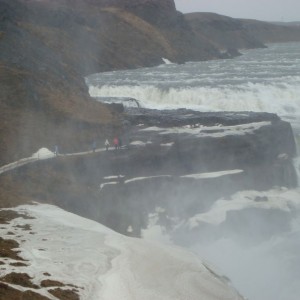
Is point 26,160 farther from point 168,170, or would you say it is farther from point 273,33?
point 273,33

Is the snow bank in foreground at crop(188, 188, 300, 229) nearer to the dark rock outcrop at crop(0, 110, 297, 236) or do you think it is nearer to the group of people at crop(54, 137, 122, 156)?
the dark rock outcrop at crop(0, 110, 297, 236)

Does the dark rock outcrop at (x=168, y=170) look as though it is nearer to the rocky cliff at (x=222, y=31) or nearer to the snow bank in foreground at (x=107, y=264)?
the snow bank in foreground at (x=107, y=264)

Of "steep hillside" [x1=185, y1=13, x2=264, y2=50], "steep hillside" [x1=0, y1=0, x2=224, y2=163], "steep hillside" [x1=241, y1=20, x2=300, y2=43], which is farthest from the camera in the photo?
"steep hillside" [x1=241, y1=20, x2=300, y2=43]

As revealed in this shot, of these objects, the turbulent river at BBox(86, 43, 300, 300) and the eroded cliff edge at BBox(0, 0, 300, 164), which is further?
the eroded cliff edge at BBox(0, 0, 300, 164)

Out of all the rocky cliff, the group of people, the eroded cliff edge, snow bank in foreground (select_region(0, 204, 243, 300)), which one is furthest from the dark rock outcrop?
the rocky cliff

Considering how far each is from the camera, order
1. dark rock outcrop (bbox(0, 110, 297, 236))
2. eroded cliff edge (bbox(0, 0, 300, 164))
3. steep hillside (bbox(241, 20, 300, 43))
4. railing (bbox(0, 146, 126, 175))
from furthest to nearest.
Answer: steep hillside (bbox(241, 20, 300, 43))
eroded cliff edge (bbox(0, 0, 300, 164))
dark rock outcrop (bbox(0, 110, 297, 236))
railing (bbox(0, 146, 126, 175))

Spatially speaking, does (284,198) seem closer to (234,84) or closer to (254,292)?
(254,292)

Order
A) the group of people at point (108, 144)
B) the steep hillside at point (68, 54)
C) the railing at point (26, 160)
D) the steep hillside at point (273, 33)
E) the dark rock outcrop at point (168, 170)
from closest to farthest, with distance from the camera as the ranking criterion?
the railing at point (26, 160) < the dark rock outcrop at point (168, 170) < the group of people at point (108, 144) < the steep hillside at point (68, 54) < the steep hillside at point (273, 33)

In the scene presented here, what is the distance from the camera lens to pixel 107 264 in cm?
1616

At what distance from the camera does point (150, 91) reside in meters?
49.6

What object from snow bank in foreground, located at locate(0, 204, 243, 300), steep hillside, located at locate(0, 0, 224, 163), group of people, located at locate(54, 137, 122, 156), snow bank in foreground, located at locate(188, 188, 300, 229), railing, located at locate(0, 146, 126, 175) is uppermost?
steep hillside, located at locate(0, 0, 224, 163)

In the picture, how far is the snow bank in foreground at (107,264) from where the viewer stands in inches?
564

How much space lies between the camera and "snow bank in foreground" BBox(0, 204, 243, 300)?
47.0 feet

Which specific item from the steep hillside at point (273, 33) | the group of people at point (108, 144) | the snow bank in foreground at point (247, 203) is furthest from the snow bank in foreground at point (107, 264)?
the steep hillside at point (273, 33)
